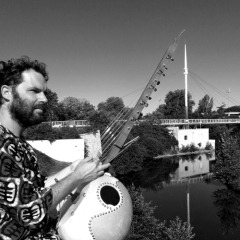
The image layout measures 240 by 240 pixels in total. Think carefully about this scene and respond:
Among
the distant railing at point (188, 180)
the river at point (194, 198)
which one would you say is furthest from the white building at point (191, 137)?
the distant railing at point (188, 180)

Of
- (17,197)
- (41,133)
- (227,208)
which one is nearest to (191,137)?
(227,208)

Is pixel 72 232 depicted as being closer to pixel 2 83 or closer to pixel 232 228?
pixel 2 83

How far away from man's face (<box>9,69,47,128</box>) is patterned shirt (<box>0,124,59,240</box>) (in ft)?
0.49

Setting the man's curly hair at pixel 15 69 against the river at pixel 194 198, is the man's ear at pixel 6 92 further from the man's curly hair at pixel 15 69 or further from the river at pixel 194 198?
the river at pixel 194 198

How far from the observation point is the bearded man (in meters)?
1.38

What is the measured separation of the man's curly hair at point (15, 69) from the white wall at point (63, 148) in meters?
17.4

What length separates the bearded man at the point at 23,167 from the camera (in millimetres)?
1383

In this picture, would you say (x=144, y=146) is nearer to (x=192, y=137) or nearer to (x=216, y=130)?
(x=192, y=137)

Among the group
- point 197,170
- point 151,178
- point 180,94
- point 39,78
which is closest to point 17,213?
point 39,78

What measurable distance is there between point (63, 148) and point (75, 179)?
17.9 meters

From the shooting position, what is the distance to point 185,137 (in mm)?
41438

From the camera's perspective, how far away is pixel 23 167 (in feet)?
4.93

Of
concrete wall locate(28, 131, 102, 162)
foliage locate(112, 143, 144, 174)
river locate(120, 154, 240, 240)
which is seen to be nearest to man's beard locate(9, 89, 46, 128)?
river locate(120, 154, 240, 240)

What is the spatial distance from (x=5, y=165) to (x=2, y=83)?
0.62 meters
